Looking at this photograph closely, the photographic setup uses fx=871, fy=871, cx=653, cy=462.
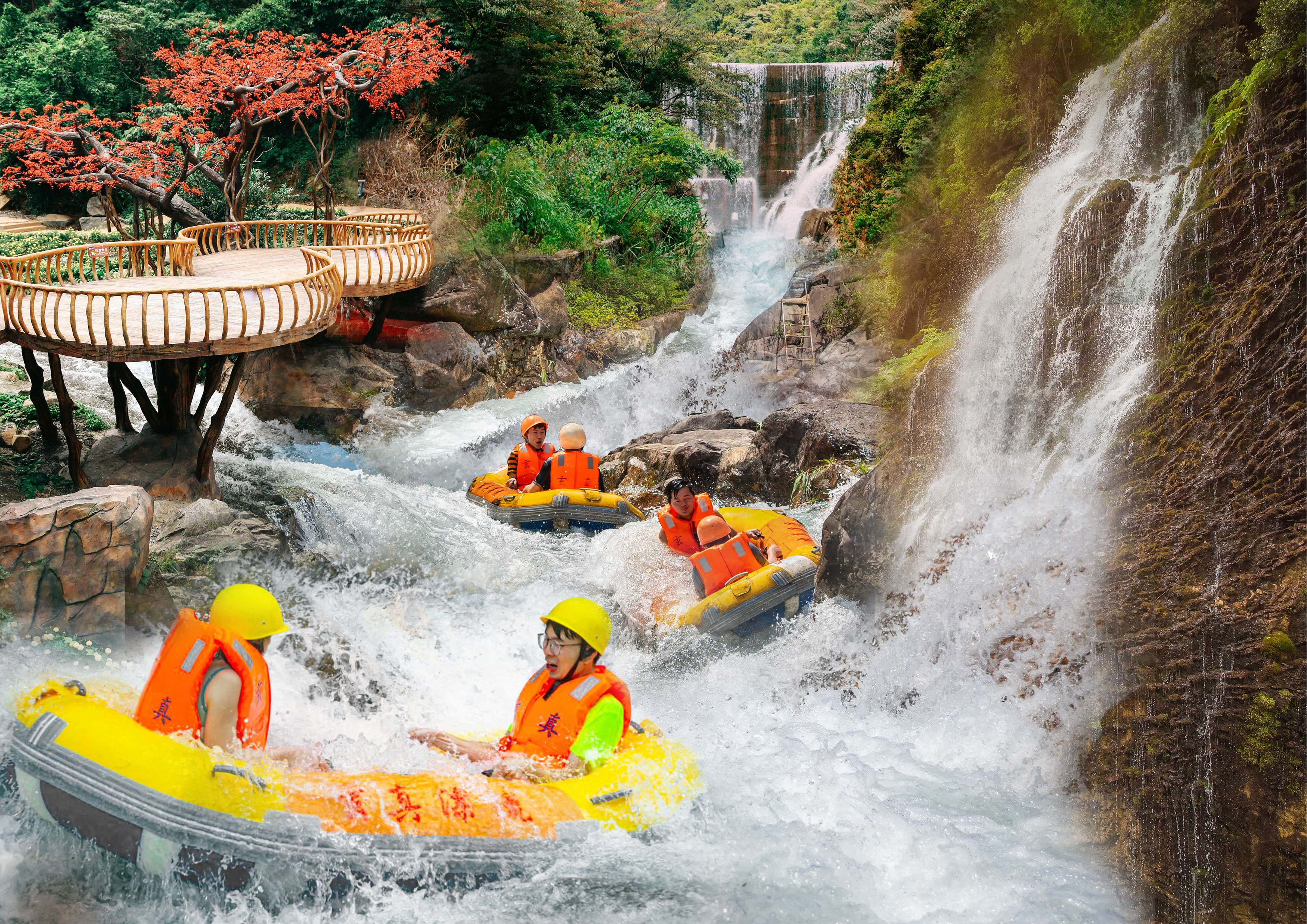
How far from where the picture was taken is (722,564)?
18.9ft

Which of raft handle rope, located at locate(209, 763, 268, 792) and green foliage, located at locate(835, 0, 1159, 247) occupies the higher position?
green foliage, located at locate(835, 0, 1159, 247)

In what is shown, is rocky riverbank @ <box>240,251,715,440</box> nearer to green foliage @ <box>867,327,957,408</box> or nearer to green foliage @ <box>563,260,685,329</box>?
green foliage @ <box>563,260,685,329</box>

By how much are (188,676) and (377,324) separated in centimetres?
806

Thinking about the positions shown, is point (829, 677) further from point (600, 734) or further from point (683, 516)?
point (600, 734)

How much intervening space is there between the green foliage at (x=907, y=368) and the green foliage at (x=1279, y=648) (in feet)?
11.5

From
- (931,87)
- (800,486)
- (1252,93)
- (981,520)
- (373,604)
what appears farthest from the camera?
(931,87)

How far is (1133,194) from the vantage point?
483 cm

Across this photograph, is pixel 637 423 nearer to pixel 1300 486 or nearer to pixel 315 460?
pixel 315 460

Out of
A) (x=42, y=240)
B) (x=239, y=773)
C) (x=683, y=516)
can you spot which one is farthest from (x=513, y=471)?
(x=42, y=240)

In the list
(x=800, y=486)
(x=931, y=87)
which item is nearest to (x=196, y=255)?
(x=800, y=486)

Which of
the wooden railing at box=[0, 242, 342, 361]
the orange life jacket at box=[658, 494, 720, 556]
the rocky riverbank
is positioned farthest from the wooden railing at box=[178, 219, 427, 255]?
the orange life jacket at box=[658, 494, 720, 556]

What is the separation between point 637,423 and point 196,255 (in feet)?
18.9

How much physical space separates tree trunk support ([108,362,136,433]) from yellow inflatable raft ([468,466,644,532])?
3.06 metres

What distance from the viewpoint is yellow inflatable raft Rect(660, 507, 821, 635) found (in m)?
5.47
